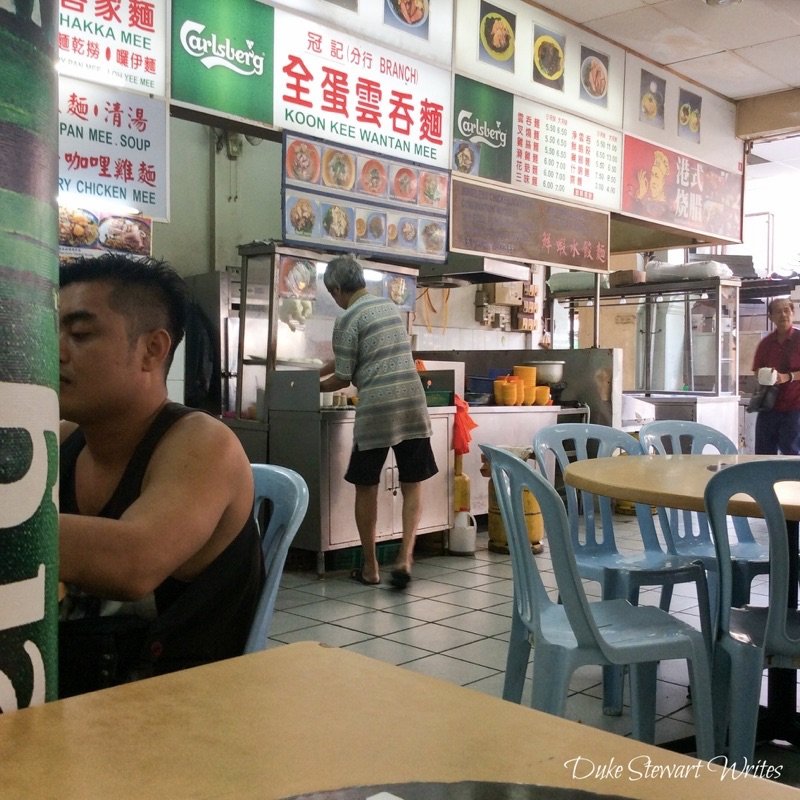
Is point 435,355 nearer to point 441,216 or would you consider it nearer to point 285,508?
point 441,216

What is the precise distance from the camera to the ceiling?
18.8ft

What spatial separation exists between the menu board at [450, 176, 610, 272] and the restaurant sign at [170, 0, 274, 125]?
61.7 inches

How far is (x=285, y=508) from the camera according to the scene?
1.92m

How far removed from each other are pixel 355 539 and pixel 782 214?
9894 mm

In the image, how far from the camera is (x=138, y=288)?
1544 millimetres

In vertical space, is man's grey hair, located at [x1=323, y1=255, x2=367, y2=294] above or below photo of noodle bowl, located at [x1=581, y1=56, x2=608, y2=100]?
below

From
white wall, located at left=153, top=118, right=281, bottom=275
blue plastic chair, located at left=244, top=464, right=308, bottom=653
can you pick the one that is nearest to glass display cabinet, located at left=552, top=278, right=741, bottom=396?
white wall, located at left=153, top=118, right=281, bottom=275

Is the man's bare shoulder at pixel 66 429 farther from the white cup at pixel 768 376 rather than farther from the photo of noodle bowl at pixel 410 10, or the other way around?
the white cup at pixel 768 376

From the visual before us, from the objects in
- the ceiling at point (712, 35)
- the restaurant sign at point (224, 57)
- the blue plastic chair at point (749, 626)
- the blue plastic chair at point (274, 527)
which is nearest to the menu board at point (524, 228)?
the ceiling at point (712, 35)

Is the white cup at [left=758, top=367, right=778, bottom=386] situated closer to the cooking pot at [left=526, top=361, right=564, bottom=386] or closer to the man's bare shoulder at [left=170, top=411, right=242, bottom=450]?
A: the cooking pot at [left=526, top=361, right=564, bottom=386]

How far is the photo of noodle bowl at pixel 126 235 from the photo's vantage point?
3.90 meters

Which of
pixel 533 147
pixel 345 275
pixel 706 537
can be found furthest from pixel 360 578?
pixel 533 147

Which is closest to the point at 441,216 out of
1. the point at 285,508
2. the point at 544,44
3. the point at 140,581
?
the point at 544,44

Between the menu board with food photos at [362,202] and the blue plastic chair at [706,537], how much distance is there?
80.8 inches
